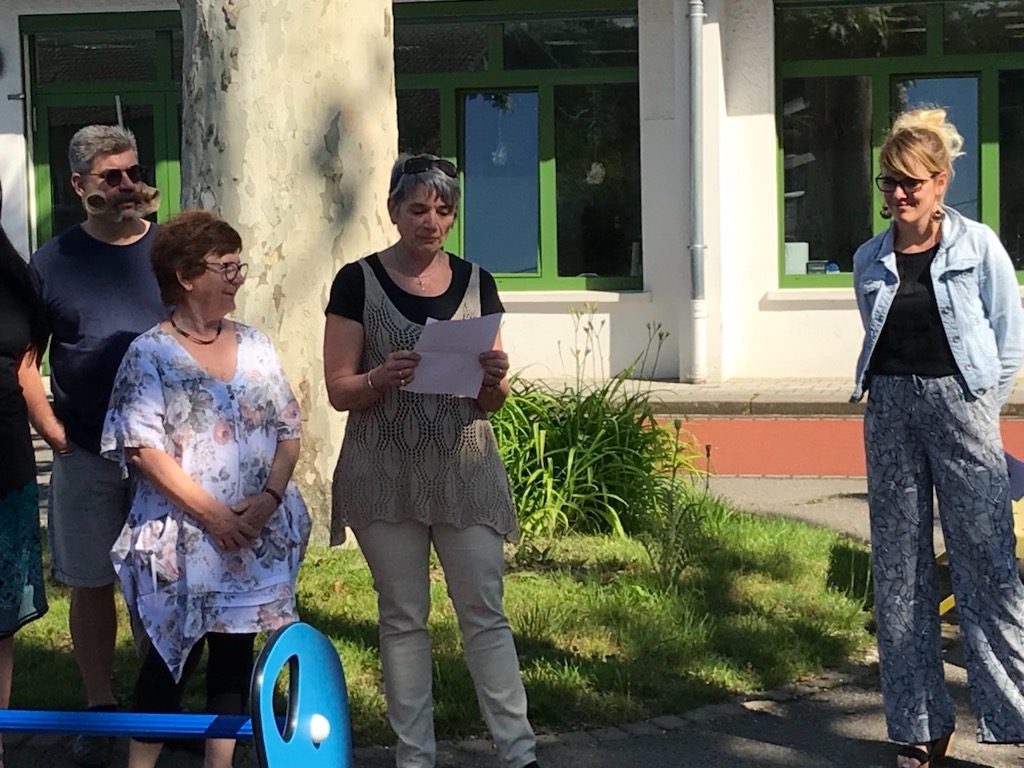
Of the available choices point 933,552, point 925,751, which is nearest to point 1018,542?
point 933,552

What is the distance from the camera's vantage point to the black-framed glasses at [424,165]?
179 inches

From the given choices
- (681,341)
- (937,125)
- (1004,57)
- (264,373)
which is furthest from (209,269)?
(1004,57)

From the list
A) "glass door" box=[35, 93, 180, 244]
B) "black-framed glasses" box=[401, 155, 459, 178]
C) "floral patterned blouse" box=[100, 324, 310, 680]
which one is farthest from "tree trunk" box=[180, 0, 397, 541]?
"glass door" box=[35, 93, 180, 244]

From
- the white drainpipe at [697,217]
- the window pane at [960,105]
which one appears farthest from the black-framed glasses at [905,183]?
the window pane at [960,105]

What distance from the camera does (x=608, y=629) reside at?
632cm

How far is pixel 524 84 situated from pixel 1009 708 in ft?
43.5

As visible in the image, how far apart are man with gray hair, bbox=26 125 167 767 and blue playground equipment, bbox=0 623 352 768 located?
5.34 feet

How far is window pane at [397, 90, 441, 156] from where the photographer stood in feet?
57.6

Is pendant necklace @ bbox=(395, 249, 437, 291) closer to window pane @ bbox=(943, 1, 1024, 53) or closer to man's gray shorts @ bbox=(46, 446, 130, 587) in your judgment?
man's gray shorts @ bbox=(46, 446, 130, 587)

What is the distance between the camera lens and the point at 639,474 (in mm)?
8281

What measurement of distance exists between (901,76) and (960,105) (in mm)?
671

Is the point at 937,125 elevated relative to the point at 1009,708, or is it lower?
elevated

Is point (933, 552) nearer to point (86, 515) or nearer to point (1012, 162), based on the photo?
point (86, 515)

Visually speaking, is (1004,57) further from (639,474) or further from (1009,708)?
(1009,708)
